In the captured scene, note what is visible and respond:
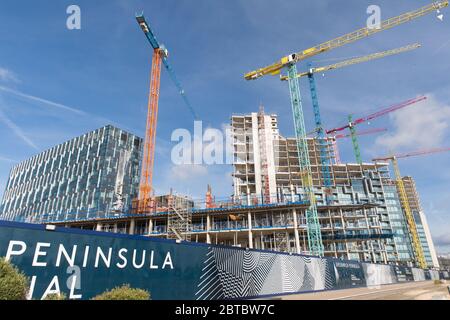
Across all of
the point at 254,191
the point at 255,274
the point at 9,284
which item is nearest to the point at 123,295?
the point at 9,284

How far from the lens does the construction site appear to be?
59.5m

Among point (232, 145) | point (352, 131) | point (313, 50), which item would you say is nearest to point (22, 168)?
point (232, 145)

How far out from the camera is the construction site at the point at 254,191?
195 feet

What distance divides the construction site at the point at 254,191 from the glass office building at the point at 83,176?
46 centimetres

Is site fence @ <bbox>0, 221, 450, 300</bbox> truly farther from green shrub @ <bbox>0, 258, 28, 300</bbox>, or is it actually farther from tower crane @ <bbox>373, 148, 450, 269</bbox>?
tower crane @ <bbox>373, 148, 450, 269</bbox>

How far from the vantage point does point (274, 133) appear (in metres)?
122

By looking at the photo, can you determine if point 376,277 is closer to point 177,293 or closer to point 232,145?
point 177,293

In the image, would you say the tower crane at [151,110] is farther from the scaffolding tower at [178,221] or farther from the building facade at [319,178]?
the building facade at [319,178]

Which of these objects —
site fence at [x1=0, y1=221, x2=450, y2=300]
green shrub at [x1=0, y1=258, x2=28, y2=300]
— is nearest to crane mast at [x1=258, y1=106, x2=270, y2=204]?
site fence at [x1=0, y1=221, x2=450, y2=300]

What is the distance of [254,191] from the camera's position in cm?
10481

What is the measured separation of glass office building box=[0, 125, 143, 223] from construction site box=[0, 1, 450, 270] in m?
0.46

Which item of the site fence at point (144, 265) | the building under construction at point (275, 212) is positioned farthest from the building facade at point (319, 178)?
the site fence at point (144, 265)

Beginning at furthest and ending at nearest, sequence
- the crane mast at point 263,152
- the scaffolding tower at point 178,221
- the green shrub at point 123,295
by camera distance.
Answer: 1. the crane mast at point 263,152
2. the scaffolding tower at point 178,221
3. the green shrub at point 123,295

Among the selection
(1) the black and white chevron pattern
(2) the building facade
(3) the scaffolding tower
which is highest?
(2) the building facade
